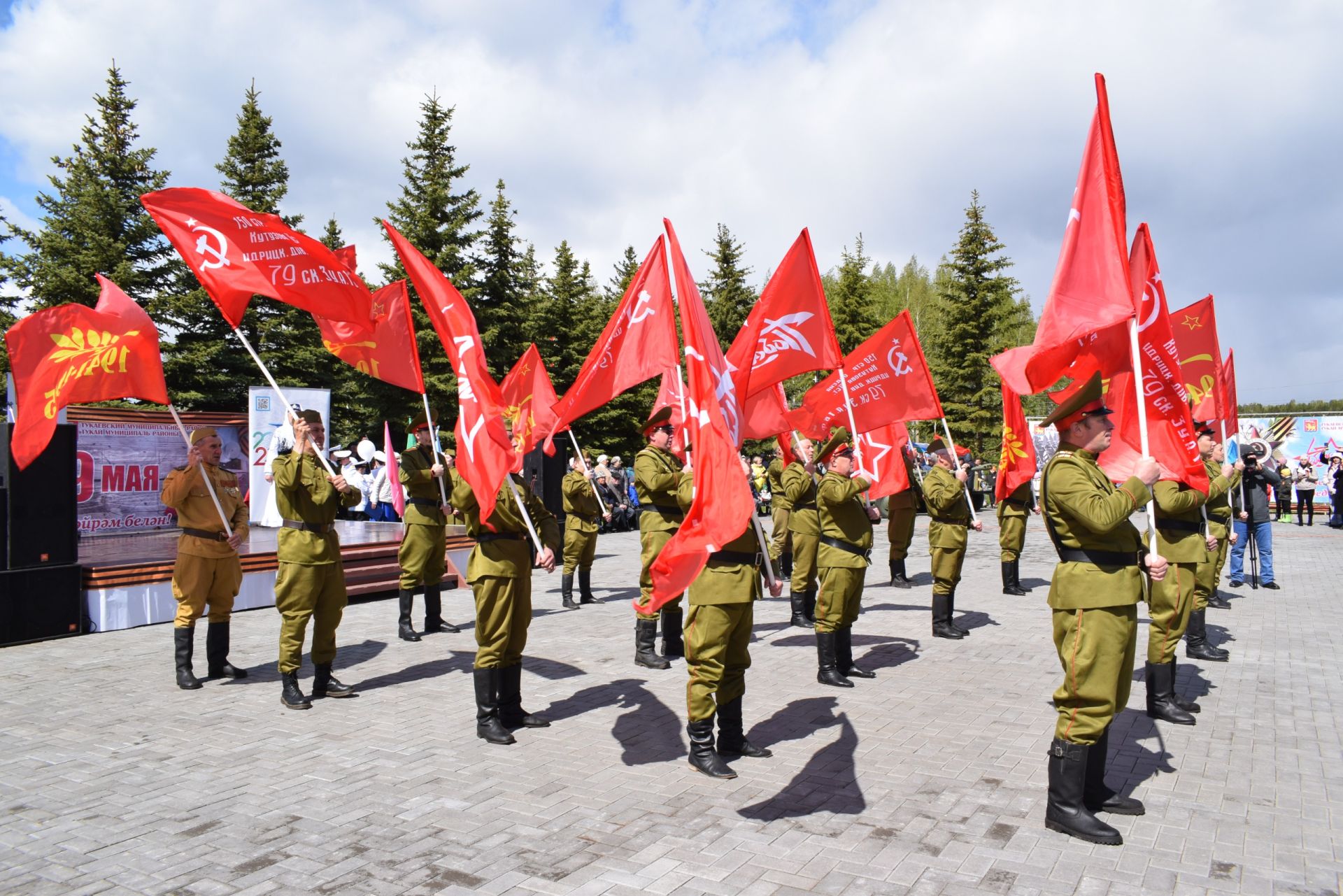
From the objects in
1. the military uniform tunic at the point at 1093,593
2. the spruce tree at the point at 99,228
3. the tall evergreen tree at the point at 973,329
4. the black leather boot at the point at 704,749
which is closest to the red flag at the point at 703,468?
the black leather boot at the point at 704,749

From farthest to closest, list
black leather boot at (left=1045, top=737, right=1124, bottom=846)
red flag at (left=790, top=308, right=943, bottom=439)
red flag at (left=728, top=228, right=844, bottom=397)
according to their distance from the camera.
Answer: red flag at (left=790, top=308, right=943, bottom=439)
red flag at (left=728, top=228, right=844, bottom=397)
black leather boot at (left=1045, top=737, right=1124, bottom=846)

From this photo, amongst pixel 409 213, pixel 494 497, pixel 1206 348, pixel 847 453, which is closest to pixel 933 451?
pixel 1206 348

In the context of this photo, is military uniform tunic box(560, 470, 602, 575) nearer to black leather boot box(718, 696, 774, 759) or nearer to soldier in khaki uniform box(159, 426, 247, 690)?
soldier in khaki uniform box(159, 426, 247, 690)

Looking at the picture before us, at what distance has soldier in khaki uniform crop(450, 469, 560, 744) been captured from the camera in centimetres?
614

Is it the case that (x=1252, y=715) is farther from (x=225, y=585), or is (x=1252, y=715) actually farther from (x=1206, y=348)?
(x=225, y=585)

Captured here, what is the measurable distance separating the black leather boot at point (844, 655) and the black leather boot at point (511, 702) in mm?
2625

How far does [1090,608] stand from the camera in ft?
14.9

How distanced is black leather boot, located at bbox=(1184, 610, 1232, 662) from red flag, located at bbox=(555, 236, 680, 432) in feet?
18.7

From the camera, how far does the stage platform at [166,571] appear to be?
→ 10.2 meters

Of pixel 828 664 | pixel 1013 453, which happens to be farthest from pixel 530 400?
pixel 1013 453

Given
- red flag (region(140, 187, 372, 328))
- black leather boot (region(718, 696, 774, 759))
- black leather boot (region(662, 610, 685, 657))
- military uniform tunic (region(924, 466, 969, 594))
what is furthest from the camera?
military uniform tunic (region(924, 466, 969, 594))

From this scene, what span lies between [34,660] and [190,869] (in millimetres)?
5990

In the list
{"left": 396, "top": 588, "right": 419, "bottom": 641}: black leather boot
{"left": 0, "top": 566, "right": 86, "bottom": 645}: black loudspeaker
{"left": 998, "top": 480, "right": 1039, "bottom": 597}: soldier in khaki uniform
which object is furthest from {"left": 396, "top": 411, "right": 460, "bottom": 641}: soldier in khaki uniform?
{"left": 998, "top": 480, "right": 1039, "bottom": 597}: soldier in khaki uniform

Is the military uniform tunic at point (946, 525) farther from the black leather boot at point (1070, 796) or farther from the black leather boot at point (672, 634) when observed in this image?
the black leather boot at point (1070, 796)
